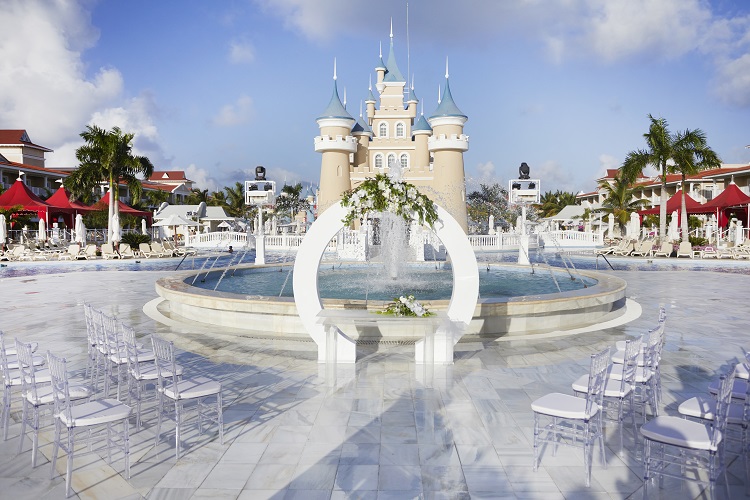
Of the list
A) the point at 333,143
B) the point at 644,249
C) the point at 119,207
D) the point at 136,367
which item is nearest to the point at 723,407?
the point at 136,367

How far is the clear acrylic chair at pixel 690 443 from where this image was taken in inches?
155

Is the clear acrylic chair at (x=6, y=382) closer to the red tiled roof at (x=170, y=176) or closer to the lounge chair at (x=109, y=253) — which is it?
the lounge chair at (x=109, y=253)

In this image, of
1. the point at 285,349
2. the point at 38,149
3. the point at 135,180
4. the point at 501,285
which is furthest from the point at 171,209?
the point at 285,349

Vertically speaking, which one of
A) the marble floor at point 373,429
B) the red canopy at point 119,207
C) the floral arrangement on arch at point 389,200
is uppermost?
the red canopy at point 119,207

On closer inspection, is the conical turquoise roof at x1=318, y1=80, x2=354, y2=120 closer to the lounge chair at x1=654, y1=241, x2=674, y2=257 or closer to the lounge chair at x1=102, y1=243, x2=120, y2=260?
the lounge chair at x1=102, y1=243, x2=120, y2=260

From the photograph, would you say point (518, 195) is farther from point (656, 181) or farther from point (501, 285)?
point (656, 181)

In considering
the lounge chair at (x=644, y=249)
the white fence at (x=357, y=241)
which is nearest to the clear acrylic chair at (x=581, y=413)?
the white fence at (x=357, y=241)

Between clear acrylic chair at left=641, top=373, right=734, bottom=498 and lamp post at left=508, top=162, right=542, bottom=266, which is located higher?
lamp post at left=508, top=162, right=542, bottom=266

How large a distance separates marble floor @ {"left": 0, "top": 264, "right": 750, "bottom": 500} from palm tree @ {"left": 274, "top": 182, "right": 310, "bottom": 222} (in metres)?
60.2

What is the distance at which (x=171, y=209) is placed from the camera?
190 ft

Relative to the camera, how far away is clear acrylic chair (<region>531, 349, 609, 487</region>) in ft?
14.6

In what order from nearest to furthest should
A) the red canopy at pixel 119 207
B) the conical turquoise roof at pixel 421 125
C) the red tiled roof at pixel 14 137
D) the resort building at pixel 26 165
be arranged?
the red canopy at pixel 119 207 < the conical turquoise roof at pixel 421 125 < the resort building at pixel 26 165 < the red tiled roof at pixel 14 137

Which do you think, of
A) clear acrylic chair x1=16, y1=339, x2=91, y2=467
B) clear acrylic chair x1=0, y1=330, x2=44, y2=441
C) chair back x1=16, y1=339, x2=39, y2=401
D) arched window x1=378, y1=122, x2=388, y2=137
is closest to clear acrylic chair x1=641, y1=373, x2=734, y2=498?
clear acrylic chair x1=16, y1=339, x2=91, y2=467

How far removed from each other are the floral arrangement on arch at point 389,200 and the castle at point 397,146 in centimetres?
2965
